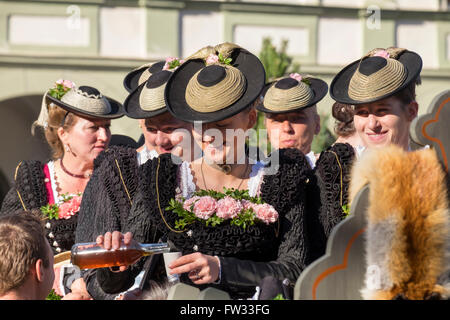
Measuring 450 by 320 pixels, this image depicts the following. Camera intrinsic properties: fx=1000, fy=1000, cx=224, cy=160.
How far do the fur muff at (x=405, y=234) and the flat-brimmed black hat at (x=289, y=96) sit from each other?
2884 mm

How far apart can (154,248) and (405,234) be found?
108cm

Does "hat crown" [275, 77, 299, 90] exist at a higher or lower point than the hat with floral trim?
higher

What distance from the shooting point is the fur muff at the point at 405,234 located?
3127 millimetres

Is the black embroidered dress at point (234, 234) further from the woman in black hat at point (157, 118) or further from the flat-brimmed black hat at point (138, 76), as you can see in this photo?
the flat-brimmed black hat at point (138, 76)

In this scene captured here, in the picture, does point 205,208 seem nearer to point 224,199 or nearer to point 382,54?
point 224,199

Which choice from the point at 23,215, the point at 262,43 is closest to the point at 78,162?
the point at 23,215

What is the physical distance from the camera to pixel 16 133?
48.1 ft

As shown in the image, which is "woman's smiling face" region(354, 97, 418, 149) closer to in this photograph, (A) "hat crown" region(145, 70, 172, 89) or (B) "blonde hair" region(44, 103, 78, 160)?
(A) "hat crown" region(145, 70, 172, 89)

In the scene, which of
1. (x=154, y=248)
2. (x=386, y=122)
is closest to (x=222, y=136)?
(x=154, y=248)

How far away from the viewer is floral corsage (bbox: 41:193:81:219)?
5.66m

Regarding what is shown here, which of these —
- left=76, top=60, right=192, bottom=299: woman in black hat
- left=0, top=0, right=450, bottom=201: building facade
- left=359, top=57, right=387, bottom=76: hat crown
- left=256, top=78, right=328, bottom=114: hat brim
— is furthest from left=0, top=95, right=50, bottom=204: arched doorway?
left=359, top=57, right=387, bottom=76: hat crown

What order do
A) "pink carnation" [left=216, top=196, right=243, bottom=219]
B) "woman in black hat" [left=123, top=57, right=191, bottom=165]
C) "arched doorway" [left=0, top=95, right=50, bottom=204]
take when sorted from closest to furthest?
"pink carnation" [left=216, top=196, right=243, bottom=219] → "woman in black hat" [left=123, top=57, right=191, bottom=165] → "arched doorway" [left=0, top=95, right=50, bottom=204]

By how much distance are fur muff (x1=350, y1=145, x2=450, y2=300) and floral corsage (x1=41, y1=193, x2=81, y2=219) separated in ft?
9.22

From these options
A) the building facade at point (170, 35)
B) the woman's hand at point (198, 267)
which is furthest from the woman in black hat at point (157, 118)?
the building facade at point (170, 35)
